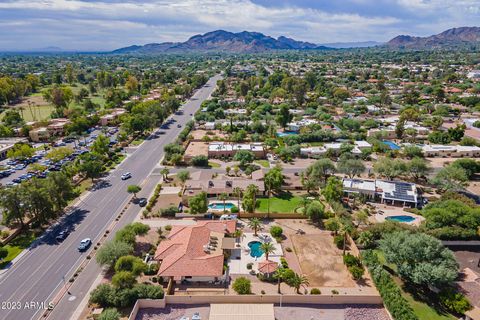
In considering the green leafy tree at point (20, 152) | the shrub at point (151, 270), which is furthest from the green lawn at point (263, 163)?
the green leafy tree at point (20, 152)

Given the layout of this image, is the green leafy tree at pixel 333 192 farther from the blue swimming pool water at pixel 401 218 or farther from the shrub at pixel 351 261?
the shrub at pixel 351 261

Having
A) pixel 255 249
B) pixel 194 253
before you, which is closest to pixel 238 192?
pixel 255 249

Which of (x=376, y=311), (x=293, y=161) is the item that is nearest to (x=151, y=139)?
(x=293, y=161)

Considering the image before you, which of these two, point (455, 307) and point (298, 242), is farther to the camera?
point (298, 242)

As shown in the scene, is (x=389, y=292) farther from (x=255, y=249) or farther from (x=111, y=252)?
(x=111, y=252)

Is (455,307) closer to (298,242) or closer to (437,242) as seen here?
(437,242)

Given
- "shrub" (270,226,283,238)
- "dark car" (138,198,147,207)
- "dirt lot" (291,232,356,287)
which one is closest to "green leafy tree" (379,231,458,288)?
"dirt lot" (291,232,356,287)
